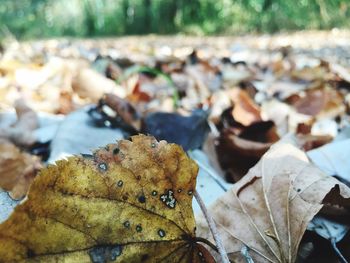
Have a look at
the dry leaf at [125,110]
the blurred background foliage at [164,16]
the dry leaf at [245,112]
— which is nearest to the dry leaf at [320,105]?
the dry leaf at [245,112]

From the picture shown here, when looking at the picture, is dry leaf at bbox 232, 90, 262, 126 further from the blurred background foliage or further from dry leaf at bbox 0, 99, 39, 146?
the blurred background foliage

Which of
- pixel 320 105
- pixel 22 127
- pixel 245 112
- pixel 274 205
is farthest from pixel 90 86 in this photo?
pixel 274 205

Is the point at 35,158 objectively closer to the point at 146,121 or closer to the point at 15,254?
the point at 146,121

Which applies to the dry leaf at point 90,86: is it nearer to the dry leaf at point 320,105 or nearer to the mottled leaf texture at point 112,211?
the dry leaf at point 320,105

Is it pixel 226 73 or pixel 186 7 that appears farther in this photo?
pixel 186 7

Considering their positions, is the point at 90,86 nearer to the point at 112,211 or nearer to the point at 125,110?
the point at 125,110

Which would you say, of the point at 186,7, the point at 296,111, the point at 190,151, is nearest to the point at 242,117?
the point at 190,151
